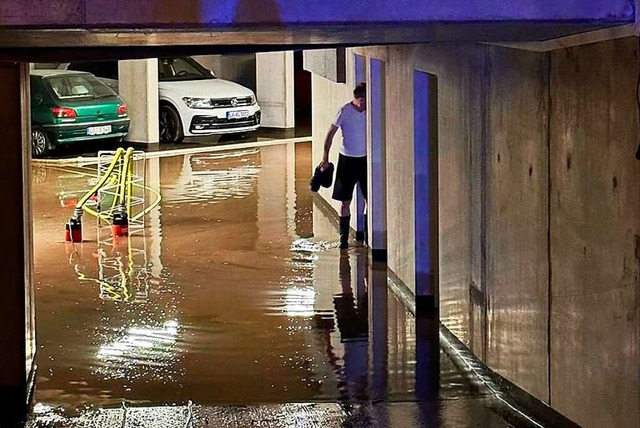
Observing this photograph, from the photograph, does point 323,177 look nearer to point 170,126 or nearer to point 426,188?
point 426,188

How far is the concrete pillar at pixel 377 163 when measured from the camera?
45.9 ft

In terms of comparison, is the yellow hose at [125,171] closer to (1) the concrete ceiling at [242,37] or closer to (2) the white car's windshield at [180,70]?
(1) the concrete ceiling at [242,37]

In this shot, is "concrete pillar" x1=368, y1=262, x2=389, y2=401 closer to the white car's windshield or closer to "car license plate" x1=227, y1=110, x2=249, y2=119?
"car license plate" x1=227, y1=110, x2=249, y2=119

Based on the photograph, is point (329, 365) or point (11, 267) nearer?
point (11, 267)

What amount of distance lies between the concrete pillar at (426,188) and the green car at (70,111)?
14.6m

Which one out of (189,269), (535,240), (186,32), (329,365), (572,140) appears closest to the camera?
(186,32)

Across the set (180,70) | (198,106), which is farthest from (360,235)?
(180,70)

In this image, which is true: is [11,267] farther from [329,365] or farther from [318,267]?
[318,267]

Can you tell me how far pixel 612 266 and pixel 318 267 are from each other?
24.1ft

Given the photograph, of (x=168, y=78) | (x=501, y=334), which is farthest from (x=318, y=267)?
(x=168, y=78)

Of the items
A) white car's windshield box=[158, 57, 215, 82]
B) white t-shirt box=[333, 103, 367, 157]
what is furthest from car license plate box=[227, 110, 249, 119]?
white t-shirt box=[333, 103, 367, 157]

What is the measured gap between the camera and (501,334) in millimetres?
8812

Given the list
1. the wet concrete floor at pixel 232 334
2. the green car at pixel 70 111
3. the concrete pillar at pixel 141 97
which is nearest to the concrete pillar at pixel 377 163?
the wet concrete floor at pixel 232 334

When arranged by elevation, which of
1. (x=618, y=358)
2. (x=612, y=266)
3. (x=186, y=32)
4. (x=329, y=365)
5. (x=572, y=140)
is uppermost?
(x=186, y=32)
